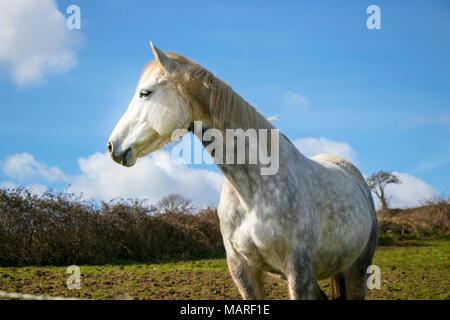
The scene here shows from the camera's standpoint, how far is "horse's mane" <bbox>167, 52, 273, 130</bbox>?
2910mm

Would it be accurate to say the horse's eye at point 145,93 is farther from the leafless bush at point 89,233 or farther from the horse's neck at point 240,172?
the leafless bush at point 89,233

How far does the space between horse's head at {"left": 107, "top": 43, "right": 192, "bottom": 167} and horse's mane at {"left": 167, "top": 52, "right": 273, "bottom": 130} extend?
11 centimetres

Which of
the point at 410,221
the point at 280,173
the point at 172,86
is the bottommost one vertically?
the point at 410,221

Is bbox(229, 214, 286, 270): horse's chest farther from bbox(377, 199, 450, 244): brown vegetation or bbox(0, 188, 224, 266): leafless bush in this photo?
bbox(377, 199, 450, 244): brown vegetation

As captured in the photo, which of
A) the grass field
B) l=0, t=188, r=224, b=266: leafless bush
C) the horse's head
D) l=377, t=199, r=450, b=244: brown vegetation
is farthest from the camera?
l=377, t=199, r=450, b=244: brown vegetation

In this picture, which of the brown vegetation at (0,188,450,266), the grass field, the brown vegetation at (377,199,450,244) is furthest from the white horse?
the brown vegetation at (377,199,450,244)

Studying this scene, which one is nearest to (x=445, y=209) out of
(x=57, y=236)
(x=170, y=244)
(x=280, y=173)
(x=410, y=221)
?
(x=410, y=221)

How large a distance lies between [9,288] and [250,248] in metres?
5.37

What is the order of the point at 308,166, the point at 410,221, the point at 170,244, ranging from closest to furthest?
the point at 308,166, the point at 170,244, the point at 410,221

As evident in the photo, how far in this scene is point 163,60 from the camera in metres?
2.92

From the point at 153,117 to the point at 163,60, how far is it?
469 millimetres

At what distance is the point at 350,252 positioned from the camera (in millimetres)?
3529

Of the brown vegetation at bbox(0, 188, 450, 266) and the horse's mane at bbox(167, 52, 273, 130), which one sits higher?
the horse's mane at bbox(167, 52, 273, 130)

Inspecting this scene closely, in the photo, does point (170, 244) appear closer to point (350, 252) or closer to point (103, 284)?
point (103, 284)
